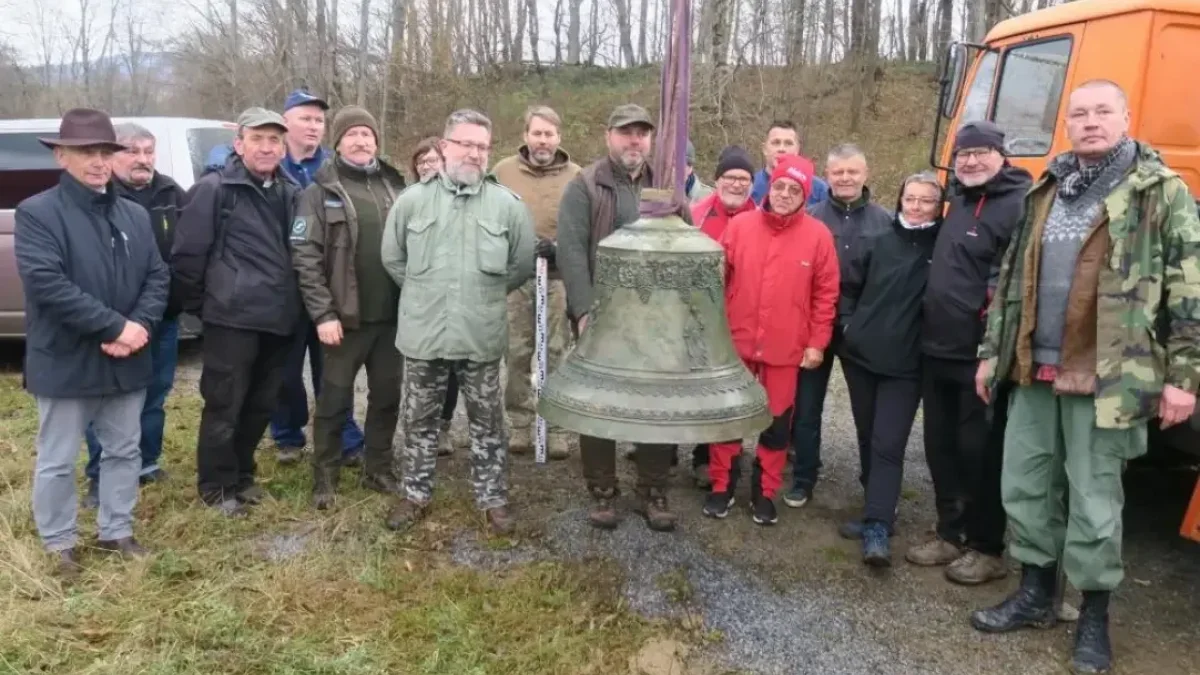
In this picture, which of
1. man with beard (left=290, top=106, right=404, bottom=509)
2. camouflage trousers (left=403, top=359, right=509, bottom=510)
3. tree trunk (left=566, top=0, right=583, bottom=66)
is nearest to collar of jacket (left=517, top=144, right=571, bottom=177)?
man with beard (left=290, top=106, right=404, bottom=509)

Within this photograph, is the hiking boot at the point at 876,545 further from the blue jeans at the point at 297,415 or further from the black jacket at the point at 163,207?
the black jacket at the point at 163,207

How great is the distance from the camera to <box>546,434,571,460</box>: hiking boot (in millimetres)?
5090

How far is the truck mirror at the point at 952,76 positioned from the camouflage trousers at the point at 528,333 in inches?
112

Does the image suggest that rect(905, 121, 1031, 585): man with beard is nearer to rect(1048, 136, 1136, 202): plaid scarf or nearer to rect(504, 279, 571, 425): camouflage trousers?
rect(1048, 136, 1136, 202): plaid scarf

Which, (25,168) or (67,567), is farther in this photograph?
(25,168)

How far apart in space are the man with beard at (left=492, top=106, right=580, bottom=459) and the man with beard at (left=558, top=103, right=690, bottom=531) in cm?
71

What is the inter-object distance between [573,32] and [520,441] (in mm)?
26330

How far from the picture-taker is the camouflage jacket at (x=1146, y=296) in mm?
2900

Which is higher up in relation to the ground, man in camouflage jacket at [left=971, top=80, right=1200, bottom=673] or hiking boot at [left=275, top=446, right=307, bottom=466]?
man in camouflage jacket at [left=971, top=80, right=1200, bottom=673]

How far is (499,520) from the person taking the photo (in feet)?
13.3

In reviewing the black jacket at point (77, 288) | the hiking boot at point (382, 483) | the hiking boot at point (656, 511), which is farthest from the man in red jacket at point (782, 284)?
the black jacket at point (77, 288)

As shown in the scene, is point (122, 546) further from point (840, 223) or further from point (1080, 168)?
point (1080, 168)

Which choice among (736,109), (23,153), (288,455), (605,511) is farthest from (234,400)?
(736,109)

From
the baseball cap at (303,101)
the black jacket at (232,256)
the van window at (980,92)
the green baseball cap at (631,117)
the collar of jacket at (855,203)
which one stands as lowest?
the black jacket at (232,256)
